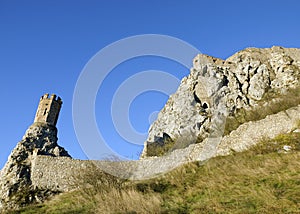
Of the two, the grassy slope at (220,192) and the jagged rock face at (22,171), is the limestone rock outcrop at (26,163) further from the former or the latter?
the grassy slope at (220,192)

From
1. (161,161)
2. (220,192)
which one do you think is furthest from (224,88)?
(220,192)

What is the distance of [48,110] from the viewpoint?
32938 millimetres

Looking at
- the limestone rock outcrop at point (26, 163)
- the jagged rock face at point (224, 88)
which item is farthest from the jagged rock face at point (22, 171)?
the jagged rock face at point (224, 88)

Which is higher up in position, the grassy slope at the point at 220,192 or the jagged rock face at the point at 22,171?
the jagged rock face at the point at 22,171

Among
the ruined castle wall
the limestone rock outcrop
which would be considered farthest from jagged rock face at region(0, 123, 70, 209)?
the ruined castle wall

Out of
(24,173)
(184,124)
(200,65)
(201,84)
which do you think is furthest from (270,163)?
(200,65)

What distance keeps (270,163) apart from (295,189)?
10.3ft

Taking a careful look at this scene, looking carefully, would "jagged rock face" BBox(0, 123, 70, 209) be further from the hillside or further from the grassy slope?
the grassy slope

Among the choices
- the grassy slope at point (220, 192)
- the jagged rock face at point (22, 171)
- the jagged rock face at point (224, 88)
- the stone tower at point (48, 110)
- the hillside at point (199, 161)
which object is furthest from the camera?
the stone tower at point (48, 110)

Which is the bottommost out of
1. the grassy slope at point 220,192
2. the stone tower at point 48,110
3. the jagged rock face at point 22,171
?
the grassy slope at point 220,192

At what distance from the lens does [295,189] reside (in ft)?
23.5

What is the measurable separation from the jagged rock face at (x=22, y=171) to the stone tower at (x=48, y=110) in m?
4.84

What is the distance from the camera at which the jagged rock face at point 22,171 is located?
16.9 m

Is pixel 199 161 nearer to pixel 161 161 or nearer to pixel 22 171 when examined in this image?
pixel 161 161
